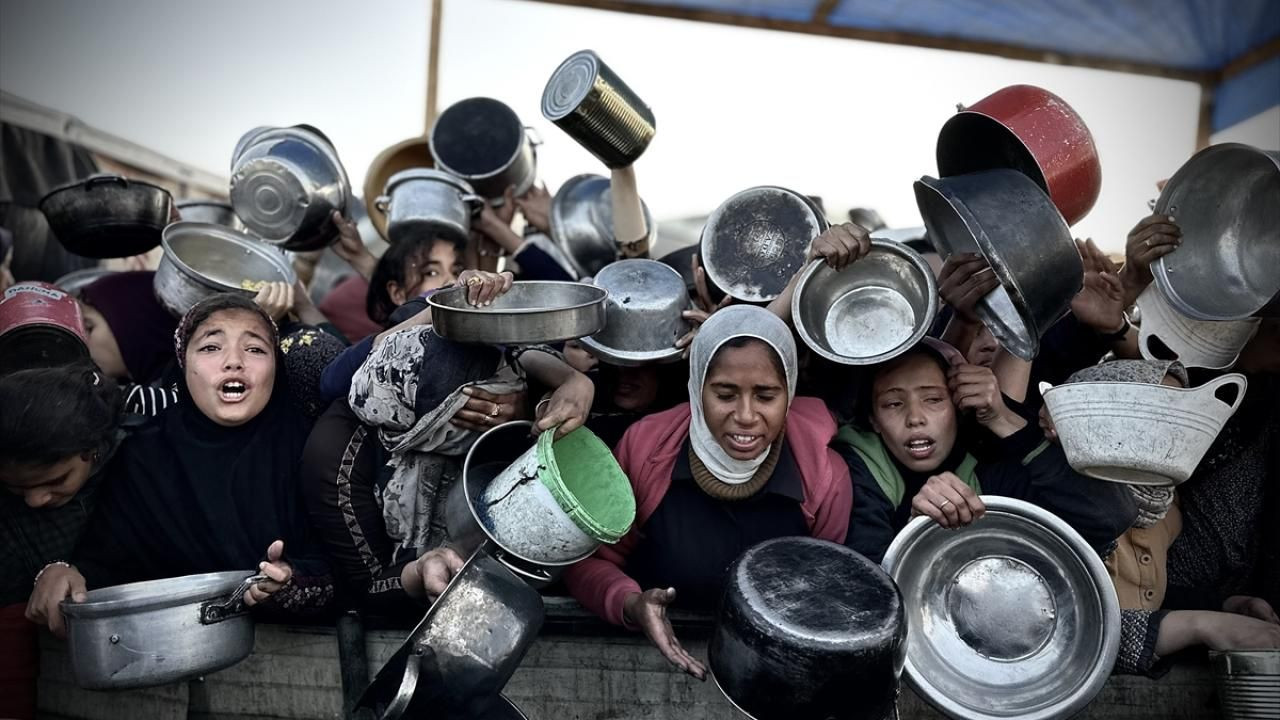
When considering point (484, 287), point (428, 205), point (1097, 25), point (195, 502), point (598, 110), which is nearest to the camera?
point (484, 287)

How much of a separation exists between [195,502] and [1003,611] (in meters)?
2.52

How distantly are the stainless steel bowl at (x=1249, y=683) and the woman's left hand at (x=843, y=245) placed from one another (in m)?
1.49

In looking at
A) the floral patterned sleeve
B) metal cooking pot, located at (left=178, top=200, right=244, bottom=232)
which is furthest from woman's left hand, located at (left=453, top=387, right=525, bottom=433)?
metal cooking pot, located at (left=178, top=200, right=244, bottom=232)

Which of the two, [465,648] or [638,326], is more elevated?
[638,326]

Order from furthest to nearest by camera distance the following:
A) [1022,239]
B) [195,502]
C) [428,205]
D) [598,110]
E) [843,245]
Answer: [428,205], [598,110], [195,502], [843,245], [1022,239]

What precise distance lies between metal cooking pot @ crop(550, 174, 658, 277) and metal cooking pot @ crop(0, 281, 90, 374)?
208cm

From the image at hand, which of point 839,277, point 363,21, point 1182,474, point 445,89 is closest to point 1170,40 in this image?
point 839,277

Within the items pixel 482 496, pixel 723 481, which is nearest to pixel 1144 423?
pixel 723 481

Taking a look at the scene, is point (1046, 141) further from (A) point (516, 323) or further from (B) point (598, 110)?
(A) point (516, 323)

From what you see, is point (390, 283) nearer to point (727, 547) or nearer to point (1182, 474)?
point (727, 547)

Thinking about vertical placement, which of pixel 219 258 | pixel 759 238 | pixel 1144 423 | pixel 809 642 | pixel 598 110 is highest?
pixel 598 110

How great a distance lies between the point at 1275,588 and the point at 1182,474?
3.14ft

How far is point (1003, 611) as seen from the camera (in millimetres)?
2959

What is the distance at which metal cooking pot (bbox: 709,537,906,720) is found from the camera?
238 cm
